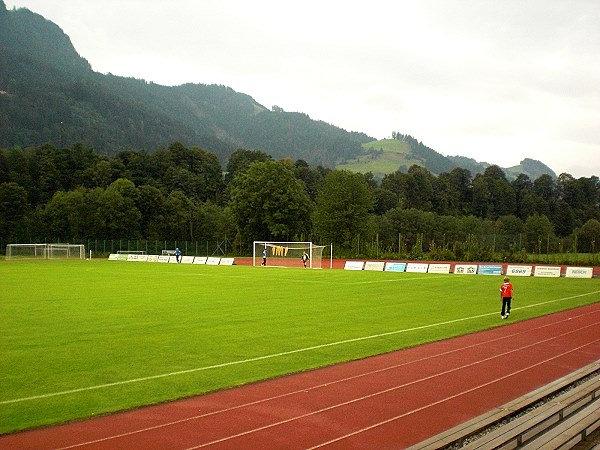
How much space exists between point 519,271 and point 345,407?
37952 mm

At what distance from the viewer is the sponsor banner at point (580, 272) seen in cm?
4112

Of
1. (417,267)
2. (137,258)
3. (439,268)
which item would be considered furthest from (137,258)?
(439,268)

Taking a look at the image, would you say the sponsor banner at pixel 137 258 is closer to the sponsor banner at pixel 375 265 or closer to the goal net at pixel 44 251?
the goal net at pixel 44 251

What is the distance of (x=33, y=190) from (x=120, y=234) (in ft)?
101

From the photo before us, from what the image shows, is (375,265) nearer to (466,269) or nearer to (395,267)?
(395,267)

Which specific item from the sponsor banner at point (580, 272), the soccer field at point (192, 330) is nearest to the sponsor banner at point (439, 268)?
the sponsor banner at point (580, 272)

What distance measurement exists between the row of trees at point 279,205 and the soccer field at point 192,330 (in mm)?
33823

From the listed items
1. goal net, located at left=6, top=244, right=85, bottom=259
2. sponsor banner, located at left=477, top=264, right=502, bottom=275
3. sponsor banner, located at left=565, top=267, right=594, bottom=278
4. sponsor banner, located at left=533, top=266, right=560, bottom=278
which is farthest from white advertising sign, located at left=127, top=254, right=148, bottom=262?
sponsor banner, located at left=565, top=267, right=594, bottom=278

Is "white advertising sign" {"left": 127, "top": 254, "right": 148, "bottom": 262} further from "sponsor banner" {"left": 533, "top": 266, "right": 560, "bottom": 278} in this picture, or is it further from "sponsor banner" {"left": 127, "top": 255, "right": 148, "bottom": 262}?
"sponsor banner" {"left": 533, "top": 266, "right": 560, "bottom": 278}

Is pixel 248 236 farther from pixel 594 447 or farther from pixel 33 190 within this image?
pixel 594 447

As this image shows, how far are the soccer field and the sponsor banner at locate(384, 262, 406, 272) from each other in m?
15.7

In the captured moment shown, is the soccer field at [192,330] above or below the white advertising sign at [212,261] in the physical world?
above

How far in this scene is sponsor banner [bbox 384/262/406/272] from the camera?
4947 cm

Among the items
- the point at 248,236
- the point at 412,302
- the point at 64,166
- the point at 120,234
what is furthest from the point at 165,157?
the point at 412,302
